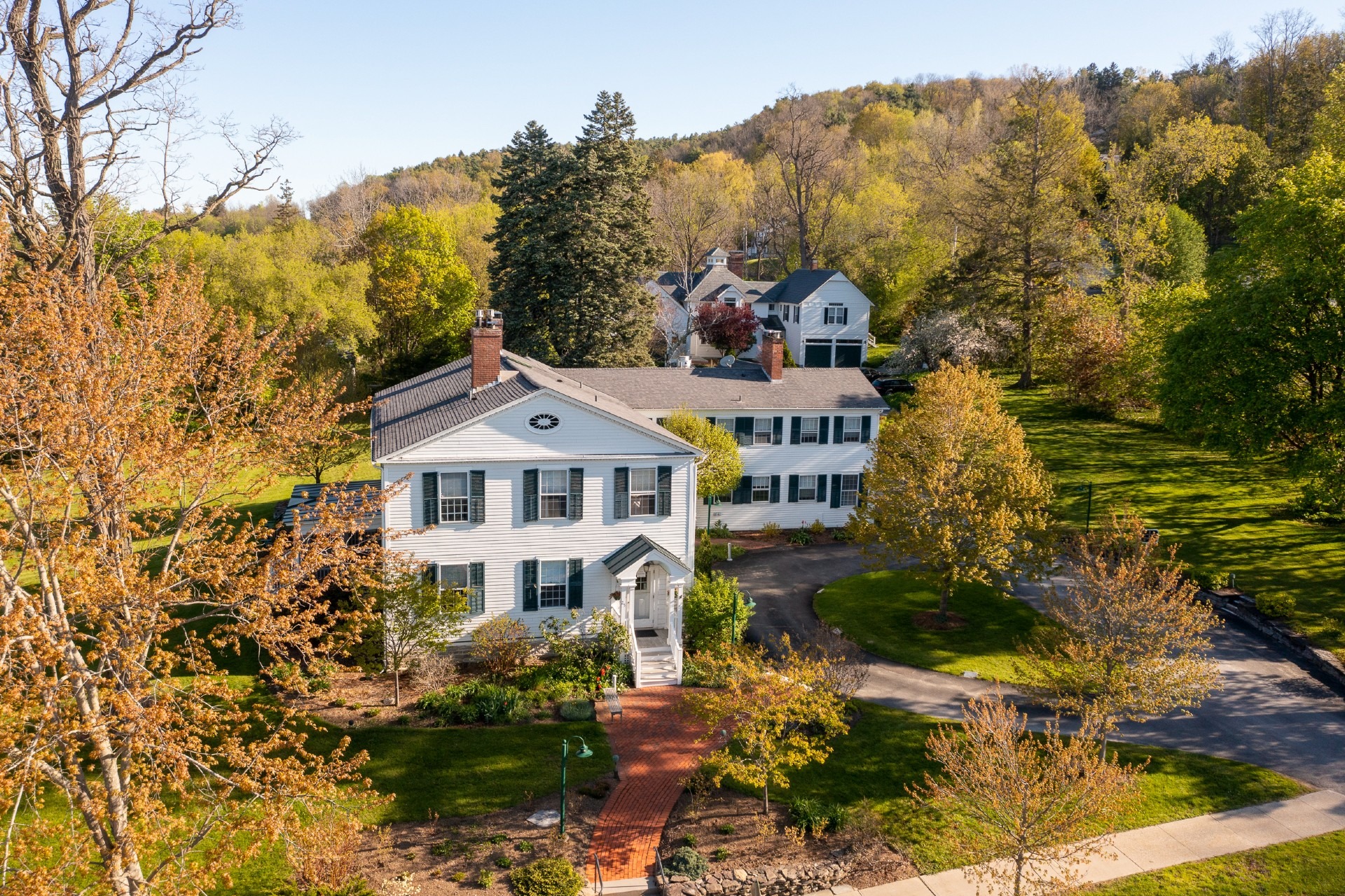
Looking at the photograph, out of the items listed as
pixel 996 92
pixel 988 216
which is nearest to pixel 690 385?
pixel 988 216

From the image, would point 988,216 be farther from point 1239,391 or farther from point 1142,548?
point 1142,548

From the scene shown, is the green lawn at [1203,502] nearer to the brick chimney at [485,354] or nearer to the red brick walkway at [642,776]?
the red brick walkway at [642,776]

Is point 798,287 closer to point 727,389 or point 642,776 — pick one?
point 727,389

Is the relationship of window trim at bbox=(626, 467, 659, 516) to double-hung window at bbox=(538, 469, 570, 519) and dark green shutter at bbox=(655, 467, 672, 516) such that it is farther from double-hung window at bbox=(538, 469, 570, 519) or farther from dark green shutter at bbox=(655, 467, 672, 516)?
double-hung window at bbox=(538, 469, 570, 519)

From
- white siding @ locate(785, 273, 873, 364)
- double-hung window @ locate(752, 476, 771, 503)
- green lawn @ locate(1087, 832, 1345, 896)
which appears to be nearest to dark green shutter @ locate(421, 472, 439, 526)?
double-hung window @ locate(752, 476, 771, 503)

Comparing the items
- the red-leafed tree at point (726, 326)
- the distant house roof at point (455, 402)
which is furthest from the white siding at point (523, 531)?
the red-leafed tree at point (726, 326)

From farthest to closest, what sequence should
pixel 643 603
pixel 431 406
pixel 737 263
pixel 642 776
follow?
pixel 737 263 → pixel 431 406 → pixel 643 603 → pixel 642 776

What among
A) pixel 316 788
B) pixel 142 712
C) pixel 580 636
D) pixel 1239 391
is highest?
pixel 1239 391

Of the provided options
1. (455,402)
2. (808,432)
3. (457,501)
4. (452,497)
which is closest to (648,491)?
(457,501)
